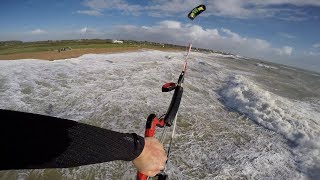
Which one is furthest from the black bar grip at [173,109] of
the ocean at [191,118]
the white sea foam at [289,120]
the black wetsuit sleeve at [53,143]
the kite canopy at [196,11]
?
the white sea foam at [289,120]

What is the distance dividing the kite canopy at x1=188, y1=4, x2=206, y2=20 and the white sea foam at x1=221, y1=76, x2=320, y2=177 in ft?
18.1

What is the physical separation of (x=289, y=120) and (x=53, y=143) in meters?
11.0

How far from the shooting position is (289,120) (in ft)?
36.6

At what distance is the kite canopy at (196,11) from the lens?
3.65m

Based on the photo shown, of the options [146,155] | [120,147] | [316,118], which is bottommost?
[316,118]

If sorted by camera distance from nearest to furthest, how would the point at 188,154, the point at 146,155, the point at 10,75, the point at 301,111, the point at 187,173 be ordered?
the point at 146,155 < the point at 187,173 < the point at 188,154 < the point at 301,111 < the point at 10,75

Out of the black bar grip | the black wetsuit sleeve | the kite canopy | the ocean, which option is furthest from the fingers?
the ocean

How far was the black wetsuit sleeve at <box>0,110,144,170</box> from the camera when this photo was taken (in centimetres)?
127

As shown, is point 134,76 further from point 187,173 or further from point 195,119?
point 187,173

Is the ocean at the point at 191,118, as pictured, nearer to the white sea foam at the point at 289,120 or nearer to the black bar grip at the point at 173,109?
the white sea foam at the point at 289,120

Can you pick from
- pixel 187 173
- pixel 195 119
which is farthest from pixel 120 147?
pixel 195 119

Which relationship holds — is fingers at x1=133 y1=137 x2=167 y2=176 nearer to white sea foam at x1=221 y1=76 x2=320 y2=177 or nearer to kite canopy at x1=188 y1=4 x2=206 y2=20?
kite canopy at x1=188 y1=4 x2=206 y2=20

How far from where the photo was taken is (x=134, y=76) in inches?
662

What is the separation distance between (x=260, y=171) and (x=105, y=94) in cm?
717
